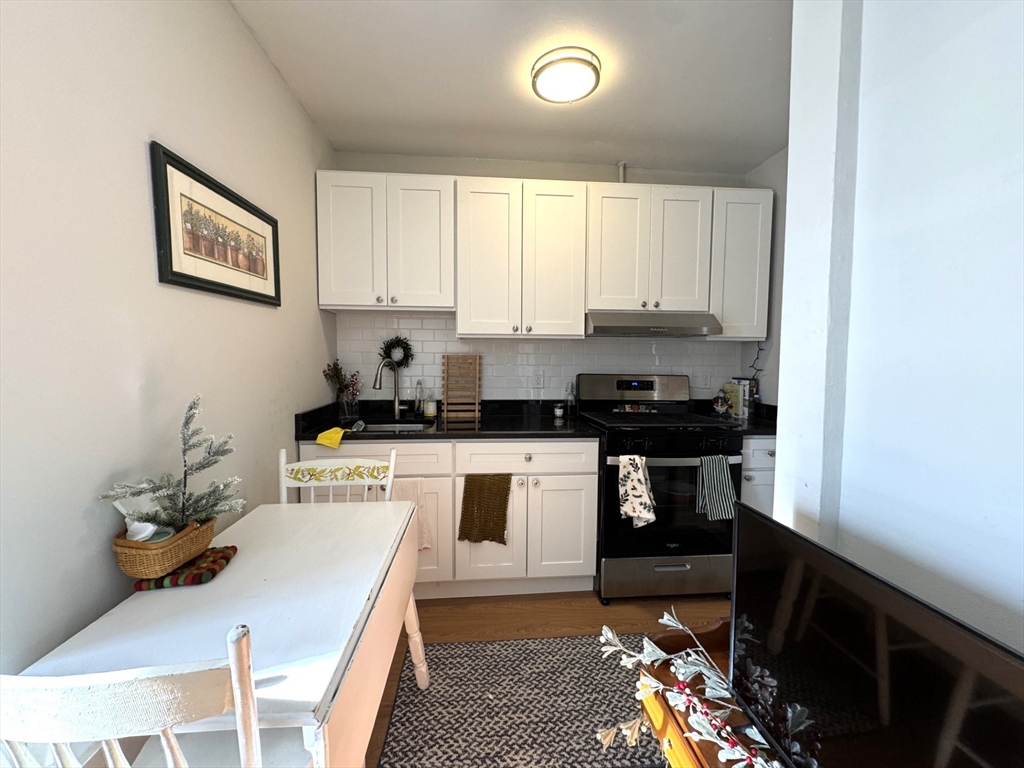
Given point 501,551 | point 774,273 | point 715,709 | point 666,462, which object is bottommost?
point 501,551

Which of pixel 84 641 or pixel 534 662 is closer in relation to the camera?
pixel 84 641

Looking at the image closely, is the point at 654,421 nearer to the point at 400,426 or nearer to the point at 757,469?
the point at 757,469

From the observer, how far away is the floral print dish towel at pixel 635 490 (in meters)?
2.20

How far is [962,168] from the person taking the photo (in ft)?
2.36

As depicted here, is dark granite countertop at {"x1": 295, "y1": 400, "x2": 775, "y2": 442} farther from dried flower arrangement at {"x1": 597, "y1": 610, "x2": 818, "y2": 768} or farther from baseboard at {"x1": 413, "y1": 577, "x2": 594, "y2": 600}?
dried flower arrangement at {"x1": 597, "y1": 610, "x2": 818, "y2": 768}

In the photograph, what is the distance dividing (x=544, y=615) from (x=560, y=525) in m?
0.47

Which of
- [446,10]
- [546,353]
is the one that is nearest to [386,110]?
[446,10]

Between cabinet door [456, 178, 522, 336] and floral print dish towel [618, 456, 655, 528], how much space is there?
3.36 feet

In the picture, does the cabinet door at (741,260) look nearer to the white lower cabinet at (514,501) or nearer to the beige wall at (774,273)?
the beige wall at (774,273)

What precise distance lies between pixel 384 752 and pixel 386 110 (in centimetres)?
286

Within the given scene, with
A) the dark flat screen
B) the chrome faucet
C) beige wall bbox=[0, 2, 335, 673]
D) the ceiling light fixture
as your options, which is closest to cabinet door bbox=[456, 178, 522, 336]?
the chrome faucet

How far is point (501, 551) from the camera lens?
232 cm

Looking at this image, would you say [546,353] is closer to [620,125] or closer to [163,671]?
[620,125]

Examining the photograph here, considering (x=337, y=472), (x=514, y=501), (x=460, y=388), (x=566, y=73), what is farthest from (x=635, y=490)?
(x=566, y=73)
